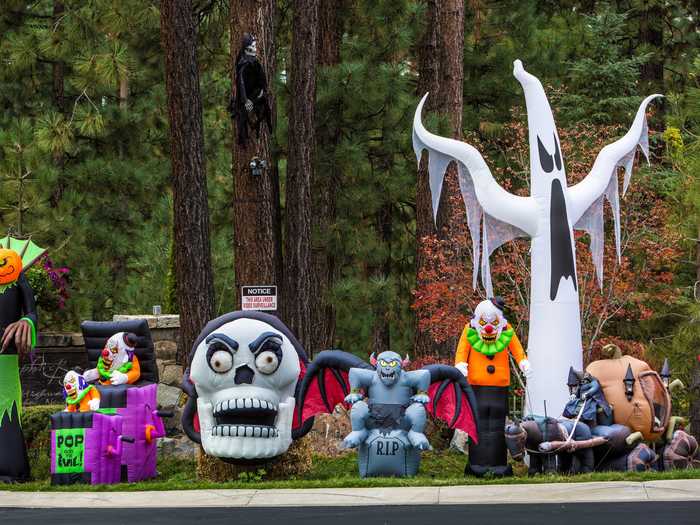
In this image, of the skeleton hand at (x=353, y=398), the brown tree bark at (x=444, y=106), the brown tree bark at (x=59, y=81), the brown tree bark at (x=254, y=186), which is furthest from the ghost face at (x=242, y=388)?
the brown tree bark at (x=59, y=81)

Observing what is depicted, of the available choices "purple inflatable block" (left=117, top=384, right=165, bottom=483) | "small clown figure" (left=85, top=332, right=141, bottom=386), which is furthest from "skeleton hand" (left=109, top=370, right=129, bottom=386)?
"purple inflatable block" (left=117, top=384, right=165, bottom=483)

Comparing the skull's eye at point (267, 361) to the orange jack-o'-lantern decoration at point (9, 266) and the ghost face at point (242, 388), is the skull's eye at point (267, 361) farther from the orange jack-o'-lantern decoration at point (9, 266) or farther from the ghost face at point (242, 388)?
the orange jack-o'-lantern decoration at point (9, 266)

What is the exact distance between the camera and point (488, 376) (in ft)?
40.5

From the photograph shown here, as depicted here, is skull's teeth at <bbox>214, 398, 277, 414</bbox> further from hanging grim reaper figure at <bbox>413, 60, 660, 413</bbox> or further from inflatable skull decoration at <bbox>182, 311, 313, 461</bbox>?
hanging grim reaper figure at <bbox>413, 60, 660, 413</bbox>

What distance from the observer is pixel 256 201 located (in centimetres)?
1419

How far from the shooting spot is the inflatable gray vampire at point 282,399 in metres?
11.8

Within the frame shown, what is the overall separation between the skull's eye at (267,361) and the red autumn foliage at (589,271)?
5613mm

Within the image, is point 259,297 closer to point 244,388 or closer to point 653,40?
point 244,388

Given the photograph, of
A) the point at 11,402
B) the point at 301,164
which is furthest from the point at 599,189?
the point at 11,402

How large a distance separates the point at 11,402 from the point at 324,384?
343 centimetres

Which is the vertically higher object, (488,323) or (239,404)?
(488,323)

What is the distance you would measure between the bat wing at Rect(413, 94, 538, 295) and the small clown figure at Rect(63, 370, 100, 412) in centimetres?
436

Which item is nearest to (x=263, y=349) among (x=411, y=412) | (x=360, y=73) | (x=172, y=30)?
(x=411, y=412)

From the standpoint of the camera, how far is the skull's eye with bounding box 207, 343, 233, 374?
1173 centimetres
